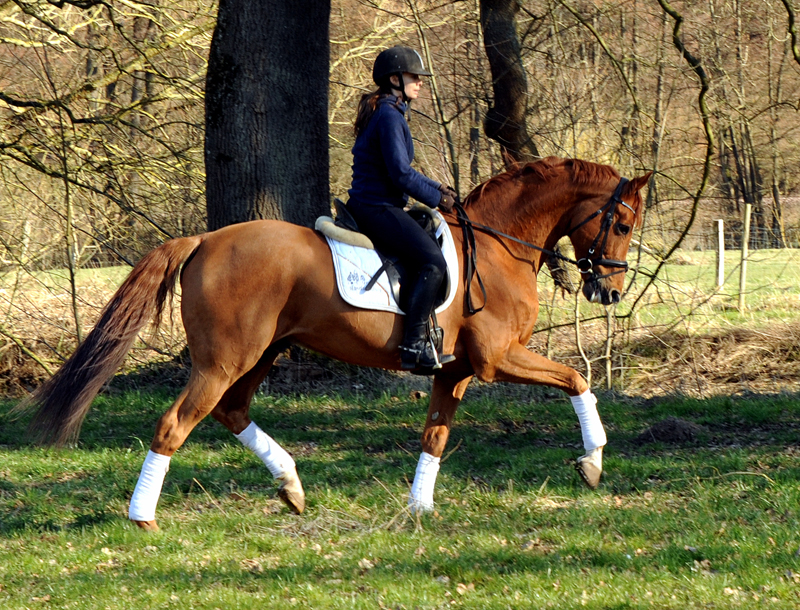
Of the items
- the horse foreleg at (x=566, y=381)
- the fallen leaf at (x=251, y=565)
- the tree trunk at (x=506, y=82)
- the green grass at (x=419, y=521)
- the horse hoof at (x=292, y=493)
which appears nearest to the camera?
the green grass at (x=419, y=521)

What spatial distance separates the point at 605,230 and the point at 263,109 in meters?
4.32

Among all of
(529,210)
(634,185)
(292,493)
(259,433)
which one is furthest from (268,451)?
(634,185)

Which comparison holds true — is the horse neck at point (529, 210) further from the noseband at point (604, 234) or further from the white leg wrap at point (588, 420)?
the white leg wrap at point (588, 420)

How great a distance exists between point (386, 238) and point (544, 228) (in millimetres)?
1265

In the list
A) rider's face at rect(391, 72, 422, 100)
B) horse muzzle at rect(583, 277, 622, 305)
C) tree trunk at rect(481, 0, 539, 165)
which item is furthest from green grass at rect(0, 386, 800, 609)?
tree trunk at rect(481, 0, 539, 165)

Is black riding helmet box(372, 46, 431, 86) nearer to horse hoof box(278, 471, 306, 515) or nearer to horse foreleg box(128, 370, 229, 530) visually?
horse foreleg box(128, 370, 229, 530)

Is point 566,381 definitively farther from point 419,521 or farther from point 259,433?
point 259,433

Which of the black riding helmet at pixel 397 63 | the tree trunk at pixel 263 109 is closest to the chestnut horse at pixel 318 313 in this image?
the black riding helmet at pixel 397 63

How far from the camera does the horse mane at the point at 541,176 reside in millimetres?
5984

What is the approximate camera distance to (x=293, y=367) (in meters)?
9.78

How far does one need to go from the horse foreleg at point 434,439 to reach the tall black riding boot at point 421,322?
0.54m

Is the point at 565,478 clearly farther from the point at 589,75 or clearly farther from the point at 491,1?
the point at 491,1

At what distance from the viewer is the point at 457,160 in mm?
10375

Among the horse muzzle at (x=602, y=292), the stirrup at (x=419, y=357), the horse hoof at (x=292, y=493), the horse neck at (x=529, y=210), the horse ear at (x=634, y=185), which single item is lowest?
the horse hoof at (x=292, y=493)
